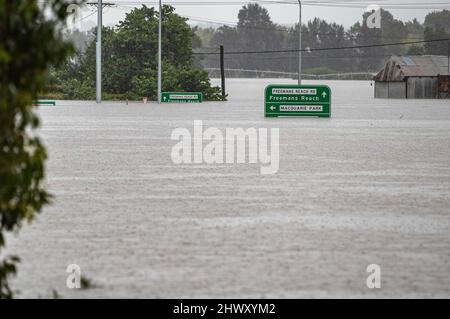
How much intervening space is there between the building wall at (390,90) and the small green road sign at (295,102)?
5394 cm

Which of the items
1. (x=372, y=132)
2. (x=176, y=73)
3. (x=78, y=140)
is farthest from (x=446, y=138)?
(x=176, y=73)

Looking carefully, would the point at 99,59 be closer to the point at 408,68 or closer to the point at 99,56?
the point at 99,56

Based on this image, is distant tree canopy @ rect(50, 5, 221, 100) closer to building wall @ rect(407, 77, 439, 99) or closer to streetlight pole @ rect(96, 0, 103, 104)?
streetlight pole @ rect(96, 0, 103, 104)

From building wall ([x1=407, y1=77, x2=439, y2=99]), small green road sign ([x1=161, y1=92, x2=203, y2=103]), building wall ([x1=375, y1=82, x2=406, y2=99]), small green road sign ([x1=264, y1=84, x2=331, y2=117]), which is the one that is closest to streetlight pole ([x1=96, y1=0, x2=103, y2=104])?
small green road sign ([x1=161, y1=92, x2=203, y2=103])

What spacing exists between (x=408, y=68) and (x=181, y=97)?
34719 millimetres

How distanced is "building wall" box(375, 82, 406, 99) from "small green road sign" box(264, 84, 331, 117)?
53.9m

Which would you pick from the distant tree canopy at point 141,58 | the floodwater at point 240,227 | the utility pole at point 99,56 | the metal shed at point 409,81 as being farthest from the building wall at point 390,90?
the floodwater at point 240,227

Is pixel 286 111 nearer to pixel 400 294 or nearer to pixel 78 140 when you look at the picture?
pixel 78 140

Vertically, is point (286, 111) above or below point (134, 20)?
below

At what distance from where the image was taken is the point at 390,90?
100500 millimetres
